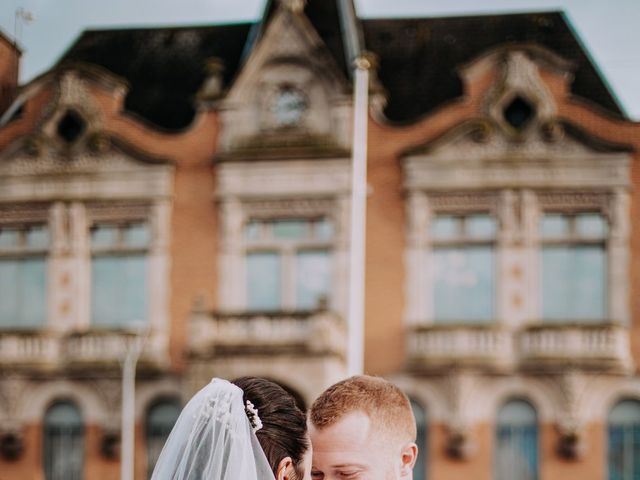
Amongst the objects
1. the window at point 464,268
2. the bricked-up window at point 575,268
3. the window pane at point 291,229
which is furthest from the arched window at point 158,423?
the bricked-up window at point 575,268

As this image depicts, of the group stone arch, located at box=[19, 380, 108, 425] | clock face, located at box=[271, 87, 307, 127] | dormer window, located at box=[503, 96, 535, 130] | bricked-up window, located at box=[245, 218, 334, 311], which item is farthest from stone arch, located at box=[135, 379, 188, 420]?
dormer window, located at box=[503, 96, 535, 130]

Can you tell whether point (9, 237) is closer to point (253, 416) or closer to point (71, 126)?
point (71, 126)

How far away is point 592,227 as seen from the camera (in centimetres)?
2817

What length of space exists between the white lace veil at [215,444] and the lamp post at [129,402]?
24.1 m

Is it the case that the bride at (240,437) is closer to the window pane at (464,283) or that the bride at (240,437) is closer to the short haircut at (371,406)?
the short haircut at (371,406)

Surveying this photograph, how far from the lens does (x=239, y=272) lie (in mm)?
29359

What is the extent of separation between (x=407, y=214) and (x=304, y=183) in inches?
77.2

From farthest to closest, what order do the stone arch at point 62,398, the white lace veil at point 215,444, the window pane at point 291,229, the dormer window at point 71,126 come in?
1. the dormer window at point 71,126
2. the stone arch at point 62,398
3. the window pane at point 291,229
4. the white lace veil at point 215,444

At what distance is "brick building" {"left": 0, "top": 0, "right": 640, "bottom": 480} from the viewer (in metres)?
27.9

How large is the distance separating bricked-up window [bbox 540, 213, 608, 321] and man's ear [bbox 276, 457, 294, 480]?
79.0 feet

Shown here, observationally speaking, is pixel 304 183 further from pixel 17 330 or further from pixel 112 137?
pixel 17 330

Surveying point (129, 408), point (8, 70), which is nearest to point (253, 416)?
point (129, 408)

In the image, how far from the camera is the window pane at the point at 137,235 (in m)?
29.9

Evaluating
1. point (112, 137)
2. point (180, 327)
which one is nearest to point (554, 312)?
point (180, 327)
